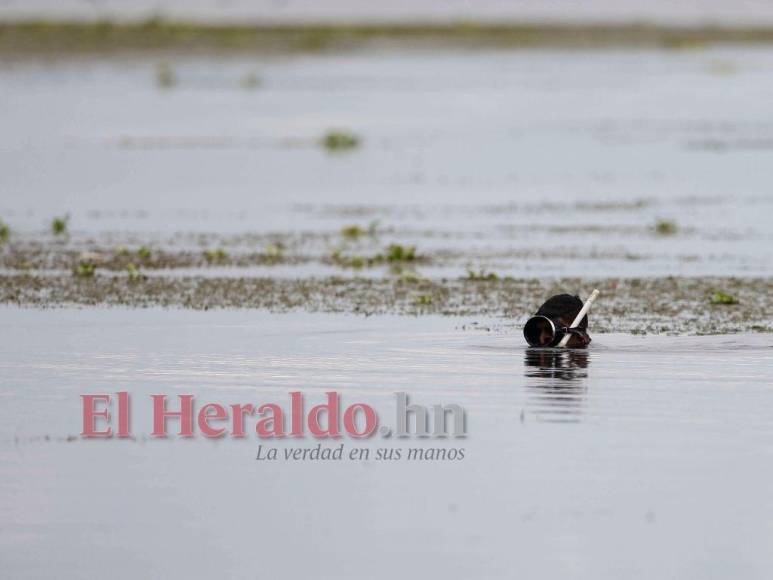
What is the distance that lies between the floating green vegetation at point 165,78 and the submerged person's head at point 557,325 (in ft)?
166

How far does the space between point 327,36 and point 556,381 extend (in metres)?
78.5

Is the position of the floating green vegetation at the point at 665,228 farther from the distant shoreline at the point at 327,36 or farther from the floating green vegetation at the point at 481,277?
the distant shoreline at the point at 327,36

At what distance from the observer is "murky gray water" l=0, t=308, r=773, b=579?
35.6 feet

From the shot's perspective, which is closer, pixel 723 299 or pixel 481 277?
pixel 723 299

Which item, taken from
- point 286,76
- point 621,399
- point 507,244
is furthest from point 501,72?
point 621,399

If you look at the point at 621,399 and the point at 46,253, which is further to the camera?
the point at 46,253

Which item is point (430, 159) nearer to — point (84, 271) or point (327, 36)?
point (84, 271)

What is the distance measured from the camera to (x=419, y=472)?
1267 cm

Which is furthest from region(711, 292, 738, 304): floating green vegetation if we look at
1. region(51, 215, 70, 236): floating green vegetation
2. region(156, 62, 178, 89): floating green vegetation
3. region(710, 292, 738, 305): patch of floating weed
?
region(156, 62, 178, 89): floating green vegetation

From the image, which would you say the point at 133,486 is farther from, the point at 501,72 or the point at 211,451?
the point at 501,72

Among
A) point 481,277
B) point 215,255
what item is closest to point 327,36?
point 215,255

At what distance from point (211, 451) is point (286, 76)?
62.0 meters

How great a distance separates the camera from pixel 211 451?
43.4ft

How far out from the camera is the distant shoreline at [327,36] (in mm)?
85688
